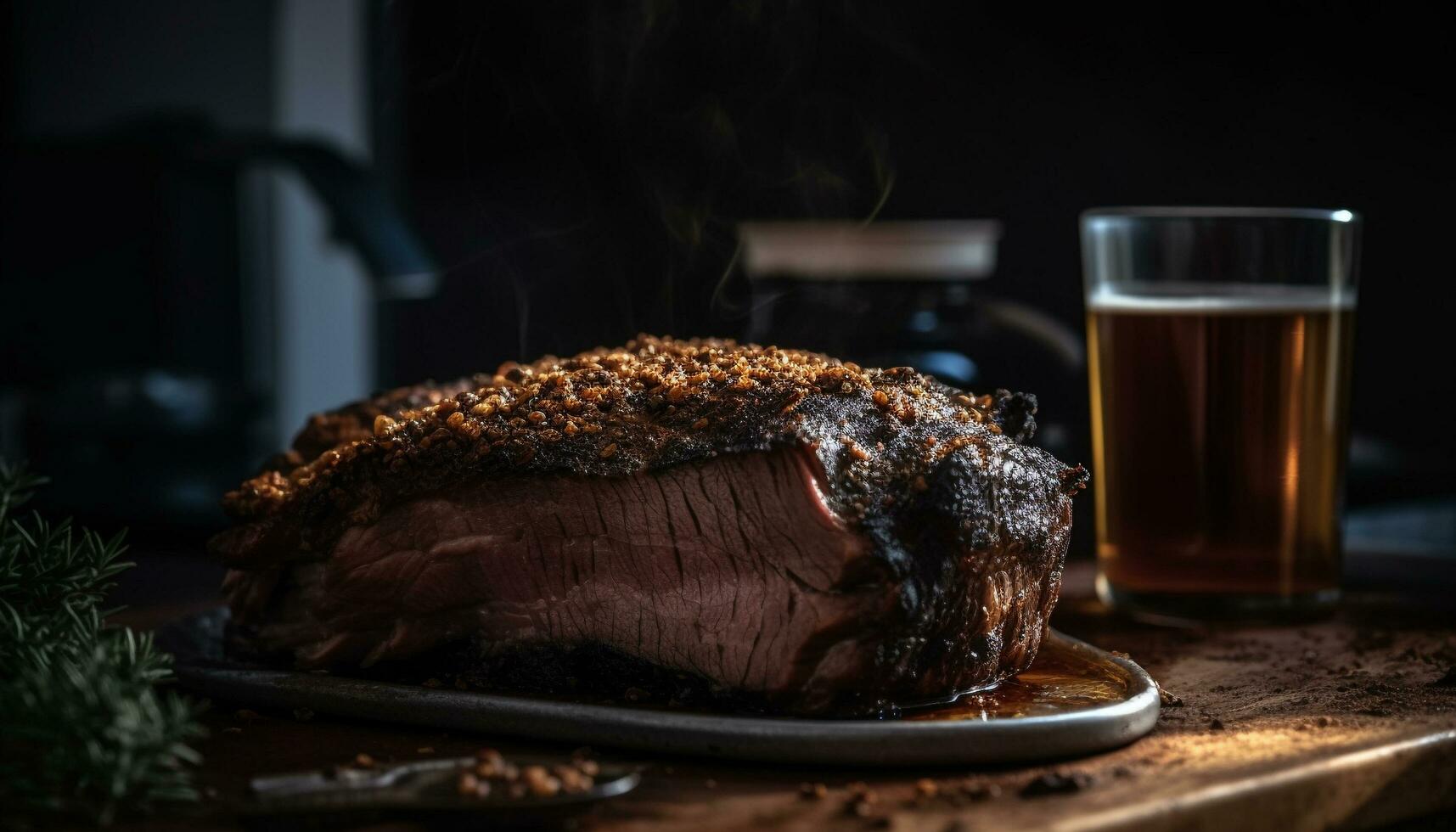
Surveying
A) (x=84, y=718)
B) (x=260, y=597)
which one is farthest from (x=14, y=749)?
(x=260, y=597)

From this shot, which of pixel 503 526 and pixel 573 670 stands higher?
pixel 503 526

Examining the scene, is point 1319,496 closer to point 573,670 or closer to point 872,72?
point 573,670

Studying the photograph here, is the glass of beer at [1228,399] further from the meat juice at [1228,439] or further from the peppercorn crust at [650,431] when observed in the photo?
the peppercorn crust at [650,431]

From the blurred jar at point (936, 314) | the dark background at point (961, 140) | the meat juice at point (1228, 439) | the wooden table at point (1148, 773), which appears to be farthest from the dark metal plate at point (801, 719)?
the dark background at point (961, 140)

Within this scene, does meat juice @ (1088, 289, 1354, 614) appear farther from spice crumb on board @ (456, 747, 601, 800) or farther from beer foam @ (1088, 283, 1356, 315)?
spice crumb on board @ (456, 747, 601, 800)

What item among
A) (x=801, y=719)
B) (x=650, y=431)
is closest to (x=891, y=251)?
(x=650, y=431)
